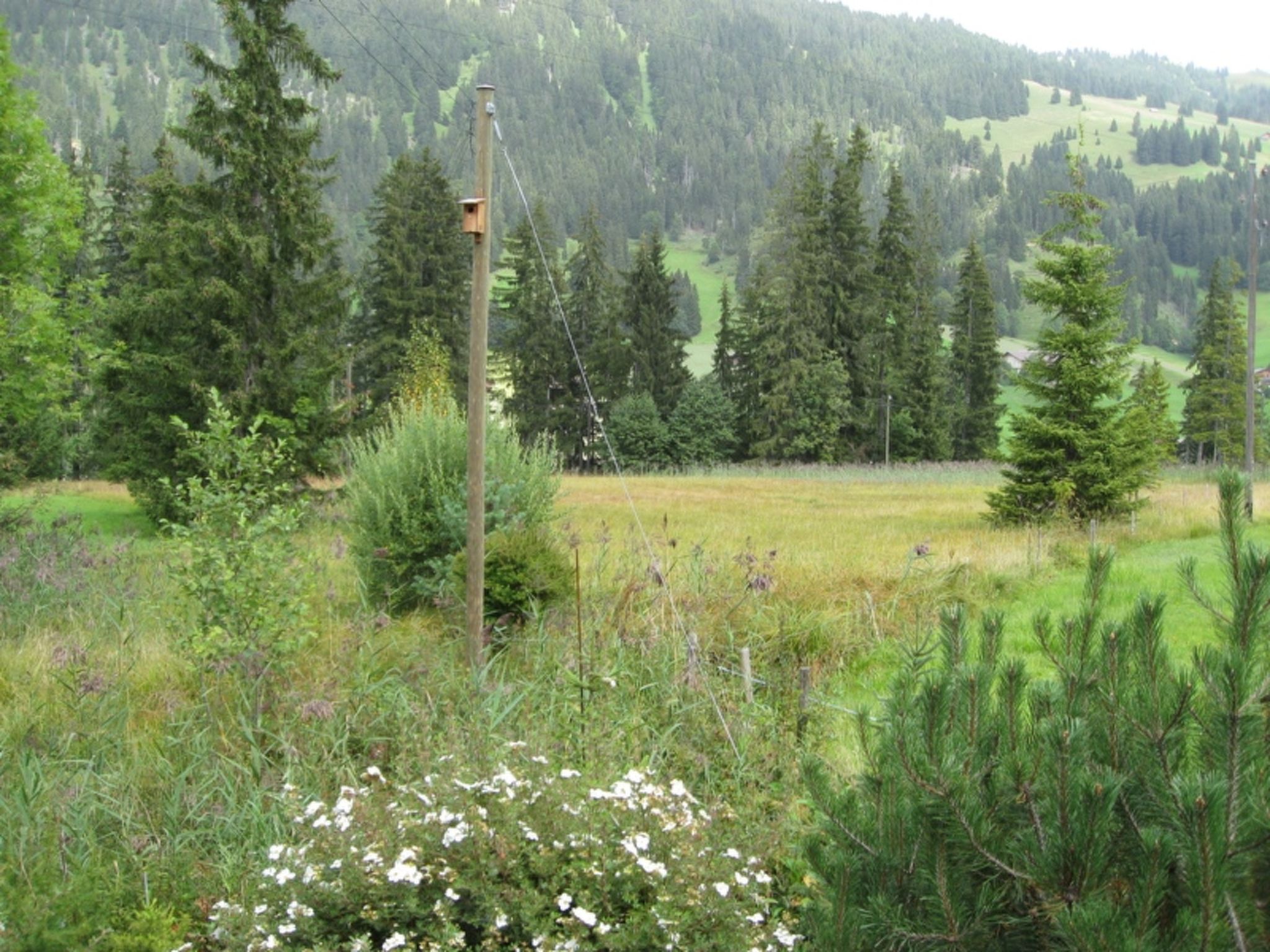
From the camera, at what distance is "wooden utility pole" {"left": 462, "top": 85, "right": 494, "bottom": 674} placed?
266 inches

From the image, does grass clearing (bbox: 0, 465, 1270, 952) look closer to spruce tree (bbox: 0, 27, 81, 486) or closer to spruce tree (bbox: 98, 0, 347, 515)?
spruce tree (bbox: 0, 27, 81, 486)

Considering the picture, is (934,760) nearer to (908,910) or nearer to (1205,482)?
(908,910)

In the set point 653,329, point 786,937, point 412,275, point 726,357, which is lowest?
point 786,937

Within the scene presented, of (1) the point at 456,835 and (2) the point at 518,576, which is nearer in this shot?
(1) the point at 456,835

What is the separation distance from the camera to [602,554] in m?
9.45

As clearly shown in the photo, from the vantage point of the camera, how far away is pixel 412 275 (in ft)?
144

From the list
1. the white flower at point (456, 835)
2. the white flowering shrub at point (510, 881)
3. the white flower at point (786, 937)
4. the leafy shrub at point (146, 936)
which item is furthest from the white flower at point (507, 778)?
the leafy shrub at point (146, 936)

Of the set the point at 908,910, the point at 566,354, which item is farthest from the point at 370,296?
the point at 908,910

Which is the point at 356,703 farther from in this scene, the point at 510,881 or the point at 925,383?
the point at 925,383

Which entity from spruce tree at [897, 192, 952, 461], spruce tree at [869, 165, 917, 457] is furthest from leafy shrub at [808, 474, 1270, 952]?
spruce tree at [897, 192, 952, 461]

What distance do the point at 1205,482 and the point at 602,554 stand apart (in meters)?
30.8

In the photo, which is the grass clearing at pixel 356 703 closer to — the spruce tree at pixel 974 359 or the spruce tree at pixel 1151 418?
the spruce tree at pixel 1151 418

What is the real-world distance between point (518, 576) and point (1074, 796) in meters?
6.13

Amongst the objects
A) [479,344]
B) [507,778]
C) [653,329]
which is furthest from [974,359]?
[507,778]
